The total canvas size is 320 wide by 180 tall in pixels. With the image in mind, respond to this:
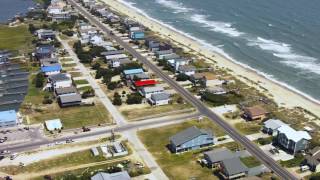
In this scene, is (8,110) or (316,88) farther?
(316,88)

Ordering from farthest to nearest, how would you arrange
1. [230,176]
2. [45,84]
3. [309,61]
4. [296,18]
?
[296,18], [309,61], [45,84], [230,176]

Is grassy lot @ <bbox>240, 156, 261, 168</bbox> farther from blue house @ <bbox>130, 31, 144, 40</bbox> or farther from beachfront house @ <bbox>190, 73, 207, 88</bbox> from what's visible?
blue house @ <bbox>130, 31, 144, 40</bbox>

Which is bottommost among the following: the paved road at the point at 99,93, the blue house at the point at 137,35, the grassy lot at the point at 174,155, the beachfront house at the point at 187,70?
the grassy lot at the point at 174,155

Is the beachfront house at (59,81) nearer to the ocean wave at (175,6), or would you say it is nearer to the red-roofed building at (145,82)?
the red-roofed building at (145,82)

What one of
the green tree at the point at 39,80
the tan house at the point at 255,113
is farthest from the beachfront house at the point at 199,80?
the green tree at the point at 39,80

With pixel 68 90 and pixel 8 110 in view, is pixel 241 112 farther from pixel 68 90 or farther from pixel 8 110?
pixel 8 110

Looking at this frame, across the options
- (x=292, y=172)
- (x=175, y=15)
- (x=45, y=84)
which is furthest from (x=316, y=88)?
(x=175, y=15)

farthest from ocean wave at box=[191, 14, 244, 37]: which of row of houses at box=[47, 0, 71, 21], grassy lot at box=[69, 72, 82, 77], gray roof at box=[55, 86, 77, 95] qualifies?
gray roof at box=[55, 86, 77, 95]
